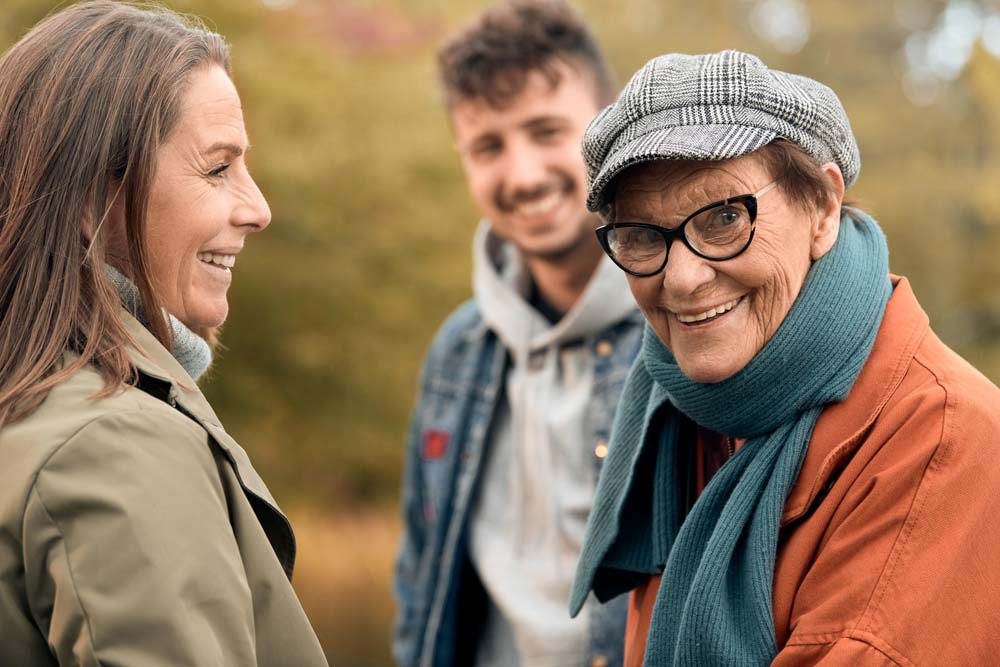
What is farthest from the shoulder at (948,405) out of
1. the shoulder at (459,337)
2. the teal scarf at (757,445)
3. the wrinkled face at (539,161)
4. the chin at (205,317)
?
the shoulder at (459,337)

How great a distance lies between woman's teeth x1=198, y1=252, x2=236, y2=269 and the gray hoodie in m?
1.54

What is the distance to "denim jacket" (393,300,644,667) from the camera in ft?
12.7

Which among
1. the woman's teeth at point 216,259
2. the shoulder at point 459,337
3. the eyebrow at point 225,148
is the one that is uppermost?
the eyebrow at point 225,148

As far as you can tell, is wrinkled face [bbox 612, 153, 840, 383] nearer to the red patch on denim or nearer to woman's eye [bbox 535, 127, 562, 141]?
woman's eye [bbox 535, 127, 562, 141]

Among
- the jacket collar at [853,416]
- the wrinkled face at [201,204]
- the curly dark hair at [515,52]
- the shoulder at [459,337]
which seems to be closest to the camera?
the jacket collar at [853,416]

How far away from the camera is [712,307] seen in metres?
2.41

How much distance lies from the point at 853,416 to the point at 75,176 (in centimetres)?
157

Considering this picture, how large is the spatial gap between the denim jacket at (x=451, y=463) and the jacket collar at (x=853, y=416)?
1.44 m

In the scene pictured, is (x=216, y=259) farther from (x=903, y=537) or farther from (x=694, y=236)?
(x=903, y=537)


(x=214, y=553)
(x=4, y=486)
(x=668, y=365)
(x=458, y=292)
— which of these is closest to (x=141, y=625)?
(x=214, y=553)

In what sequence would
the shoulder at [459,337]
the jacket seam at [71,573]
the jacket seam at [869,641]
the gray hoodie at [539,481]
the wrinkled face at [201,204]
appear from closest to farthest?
the jacket seam at [71,573]
the jacket seam at [869,641]
the wrinkled face at [201,204]
the gray hoodie at [539,481]
the shoulder at [459,337]

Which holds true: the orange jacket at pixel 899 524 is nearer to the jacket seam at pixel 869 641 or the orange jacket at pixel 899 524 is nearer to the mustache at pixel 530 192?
the jacket seam at pixel 869 641

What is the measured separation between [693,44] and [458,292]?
4.69 metres

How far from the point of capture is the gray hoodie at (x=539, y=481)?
3.71m
